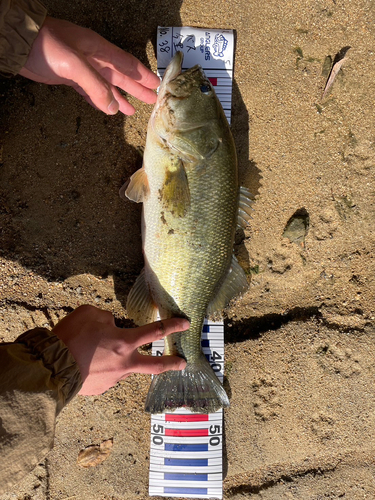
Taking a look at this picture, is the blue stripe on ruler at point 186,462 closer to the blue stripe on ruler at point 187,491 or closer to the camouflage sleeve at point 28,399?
the blue stripe on ruler at point 187,491

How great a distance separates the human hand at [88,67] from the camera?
1859 millimetres

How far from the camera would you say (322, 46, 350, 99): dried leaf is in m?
2.68

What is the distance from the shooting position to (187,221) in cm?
225

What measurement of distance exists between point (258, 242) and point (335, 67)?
61.6 inches

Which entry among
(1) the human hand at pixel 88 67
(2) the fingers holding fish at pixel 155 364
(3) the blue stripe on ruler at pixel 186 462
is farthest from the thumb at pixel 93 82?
(3) the blue stripe on ruler at pixel 186 462

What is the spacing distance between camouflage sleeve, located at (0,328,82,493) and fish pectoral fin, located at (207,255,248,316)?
1.15 metres

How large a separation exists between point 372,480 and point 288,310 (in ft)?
5.41

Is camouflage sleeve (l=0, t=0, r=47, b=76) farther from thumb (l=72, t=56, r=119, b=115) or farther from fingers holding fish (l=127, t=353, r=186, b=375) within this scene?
fingers holding fish (l=127, t=353, r=186, b=375)

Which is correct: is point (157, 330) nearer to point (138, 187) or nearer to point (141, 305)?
point (141, 305)

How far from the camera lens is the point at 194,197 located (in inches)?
87.3

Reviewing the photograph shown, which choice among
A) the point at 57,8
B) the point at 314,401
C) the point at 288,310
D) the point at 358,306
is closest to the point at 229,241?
the point at 288,310

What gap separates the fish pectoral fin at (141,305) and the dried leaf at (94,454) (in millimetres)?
1122

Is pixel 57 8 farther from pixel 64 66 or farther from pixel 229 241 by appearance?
pixel 229 241

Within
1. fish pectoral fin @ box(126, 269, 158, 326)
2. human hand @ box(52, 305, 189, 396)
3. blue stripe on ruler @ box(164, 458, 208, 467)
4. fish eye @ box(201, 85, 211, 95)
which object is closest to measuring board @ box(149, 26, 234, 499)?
blue stripe on ruler @ box(164, 458, 208, 467)
